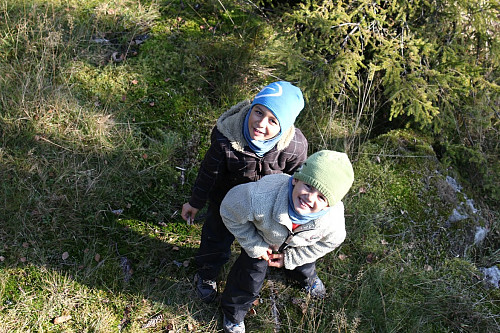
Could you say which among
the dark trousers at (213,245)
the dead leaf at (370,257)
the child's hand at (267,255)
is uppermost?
the child's hand at (267,255)

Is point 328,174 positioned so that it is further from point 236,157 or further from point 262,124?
point 236,157

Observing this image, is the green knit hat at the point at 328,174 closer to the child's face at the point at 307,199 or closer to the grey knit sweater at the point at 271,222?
the child's face at the point at 307,199

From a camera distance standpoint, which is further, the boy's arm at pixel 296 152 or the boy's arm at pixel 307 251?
the boy's arm at pixel 296 152

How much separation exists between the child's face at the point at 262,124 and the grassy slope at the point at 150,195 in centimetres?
165

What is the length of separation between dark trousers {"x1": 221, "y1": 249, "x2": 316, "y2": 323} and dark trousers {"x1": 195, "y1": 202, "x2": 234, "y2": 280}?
32 cm

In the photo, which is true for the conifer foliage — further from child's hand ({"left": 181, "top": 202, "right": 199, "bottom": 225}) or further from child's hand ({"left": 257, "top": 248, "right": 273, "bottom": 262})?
child's hand ({"left": 257, "top": 248, "right": 273, "bottom": 262})

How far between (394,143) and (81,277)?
3.65 m

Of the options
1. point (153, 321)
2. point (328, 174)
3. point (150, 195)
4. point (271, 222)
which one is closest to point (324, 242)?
point (271, 222)

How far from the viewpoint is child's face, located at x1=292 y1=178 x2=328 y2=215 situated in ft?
7.54

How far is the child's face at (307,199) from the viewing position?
7.54 ft

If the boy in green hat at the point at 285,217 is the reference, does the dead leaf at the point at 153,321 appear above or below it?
below

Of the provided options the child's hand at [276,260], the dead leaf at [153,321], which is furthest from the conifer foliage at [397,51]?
the dead leaf at [153,321]

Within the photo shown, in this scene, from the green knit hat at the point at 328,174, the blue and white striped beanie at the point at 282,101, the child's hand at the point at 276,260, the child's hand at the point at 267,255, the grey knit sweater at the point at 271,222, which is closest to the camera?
the green knit hat at the point at 328,174

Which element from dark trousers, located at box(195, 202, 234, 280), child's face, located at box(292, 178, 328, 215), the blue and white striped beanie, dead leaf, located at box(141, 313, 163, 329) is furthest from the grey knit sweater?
dead leaf, located at box(141, 313, 163, 329)
